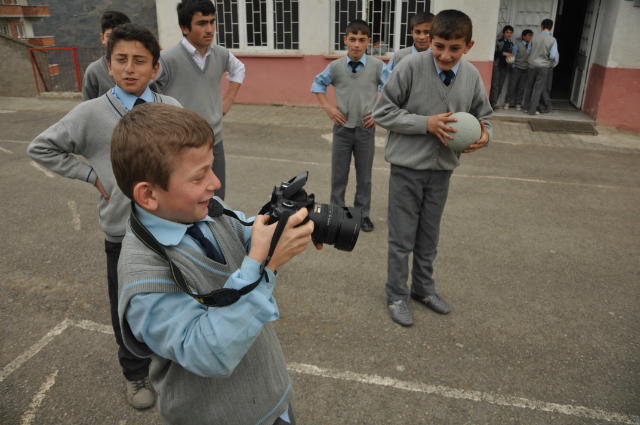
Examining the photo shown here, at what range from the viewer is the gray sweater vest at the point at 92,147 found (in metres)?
2.61

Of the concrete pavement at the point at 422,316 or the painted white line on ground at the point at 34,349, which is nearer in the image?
the concrete pavement at the point at 422,316

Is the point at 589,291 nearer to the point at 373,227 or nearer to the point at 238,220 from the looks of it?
the point at 373,227

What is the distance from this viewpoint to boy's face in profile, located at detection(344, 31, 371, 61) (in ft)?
17.3

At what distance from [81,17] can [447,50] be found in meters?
94.6

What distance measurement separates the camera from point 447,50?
324 centimetres

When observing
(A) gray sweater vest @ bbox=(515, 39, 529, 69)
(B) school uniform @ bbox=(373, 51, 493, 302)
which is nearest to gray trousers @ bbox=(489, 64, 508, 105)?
(A) gray sweater vest @ bbox=(515, 39, 529, 69)

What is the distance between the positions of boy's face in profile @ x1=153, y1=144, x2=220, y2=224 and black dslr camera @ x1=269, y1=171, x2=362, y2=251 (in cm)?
23

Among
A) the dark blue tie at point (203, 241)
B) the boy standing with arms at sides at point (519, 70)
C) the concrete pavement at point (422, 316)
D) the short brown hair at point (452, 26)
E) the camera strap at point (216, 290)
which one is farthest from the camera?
the boy standing with arms at sides at point (519, 70)

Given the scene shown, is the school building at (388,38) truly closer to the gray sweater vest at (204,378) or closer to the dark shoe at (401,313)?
the dark shoe at (401,313)

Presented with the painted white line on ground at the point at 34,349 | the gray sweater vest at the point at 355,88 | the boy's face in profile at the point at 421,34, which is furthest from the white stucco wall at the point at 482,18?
the painted white line on ground at the point at 34,349

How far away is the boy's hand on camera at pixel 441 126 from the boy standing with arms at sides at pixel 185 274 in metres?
2.00

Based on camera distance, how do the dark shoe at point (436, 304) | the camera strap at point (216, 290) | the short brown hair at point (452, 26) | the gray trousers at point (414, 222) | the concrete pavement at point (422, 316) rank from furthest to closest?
the dark shoe at point (436, 304), the gray trousers at point (414, 222), the short brown hair at point (452, 26), the concrete pavement at point (422, 316), the camera strap at point (216, 290)

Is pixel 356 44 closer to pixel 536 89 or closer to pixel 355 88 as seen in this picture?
pixel 355 88

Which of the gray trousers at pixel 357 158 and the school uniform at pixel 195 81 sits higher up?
the school uniform at pixel 195 81
